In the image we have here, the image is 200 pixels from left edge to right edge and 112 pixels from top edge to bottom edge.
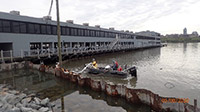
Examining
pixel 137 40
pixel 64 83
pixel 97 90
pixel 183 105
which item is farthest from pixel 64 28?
pixel 137 40

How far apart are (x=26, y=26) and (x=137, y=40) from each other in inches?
2211

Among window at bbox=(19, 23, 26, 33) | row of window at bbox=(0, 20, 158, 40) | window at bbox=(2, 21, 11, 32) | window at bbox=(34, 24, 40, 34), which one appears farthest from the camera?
window at bbox=(34, 24, 40, 34)

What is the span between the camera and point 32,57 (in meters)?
22.4

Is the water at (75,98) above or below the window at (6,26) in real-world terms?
below

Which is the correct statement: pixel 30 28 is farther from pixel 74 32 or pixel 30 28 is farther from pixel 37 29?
pixel 74 32

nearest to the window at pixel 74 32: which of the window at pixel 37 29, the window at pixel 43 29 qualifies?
the window at pixel 43 29

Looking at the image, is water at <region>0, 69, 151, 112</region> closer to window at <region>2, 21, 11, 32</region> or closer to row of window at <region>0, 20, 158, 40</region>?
window at <region>2, 21, 11, 32</region>

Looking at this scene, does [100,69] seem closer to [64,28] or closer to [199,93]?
[199,93]

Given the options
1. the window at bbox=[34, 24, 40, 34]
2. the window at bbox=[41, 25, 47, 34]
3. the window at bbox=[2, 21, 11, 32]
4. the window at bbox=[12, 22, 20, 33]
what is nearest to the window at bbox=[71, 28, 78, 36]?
the window at bbox=[41, 25, 47, 34]

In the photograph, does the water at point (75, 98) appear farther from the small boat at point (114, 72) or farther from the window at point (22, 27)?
the window at point (22, 27)

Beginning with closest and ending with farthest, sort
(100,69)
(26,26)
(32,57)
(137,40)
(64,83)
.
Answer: (64,83)
(100,69)
(32,57)
(26,26)
(137,40)

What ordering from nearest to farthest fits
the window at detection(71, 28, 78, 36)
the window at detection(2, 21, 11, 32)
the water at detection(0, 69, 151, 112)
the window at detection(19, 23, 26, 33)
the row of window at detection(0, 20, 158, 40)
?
the water at detection(0, 69, 151, 112), the window at detection(2, 21, 11, 32), the row of window at detection(0, 20, 158, 40), the window at detection(19, 23, 26, 33), the window at detection(71, 28, 78, 36)

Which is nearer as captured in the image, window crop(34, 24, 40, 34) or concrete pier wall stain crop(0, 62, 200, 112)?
concrete pier wall stain crop(0, 62, 200, 112)

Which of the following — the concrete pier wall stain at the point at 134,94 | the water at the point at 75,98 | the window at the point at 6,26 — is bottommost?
the water at the point at 75,98
